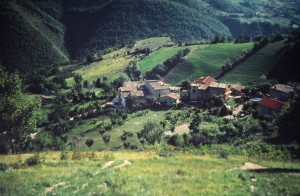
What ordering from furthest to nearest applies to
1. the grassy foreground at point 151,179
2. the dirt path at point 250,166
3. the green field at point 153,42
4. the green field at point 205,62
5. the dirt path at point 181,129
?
the green field at point 153,42, the green field at point 205,62, the dirt path at point 181,129, the dirt path at point 250,166, the grassy foreground at point 151,179

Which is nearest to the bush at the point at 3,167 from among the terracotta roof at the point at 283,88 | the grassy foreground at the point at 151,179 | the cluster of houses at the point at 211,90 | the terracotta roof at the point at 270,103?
the grassy foreground at the point at 151,179

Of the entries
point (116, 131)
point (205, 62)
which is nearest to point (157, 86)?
point (116, 131)

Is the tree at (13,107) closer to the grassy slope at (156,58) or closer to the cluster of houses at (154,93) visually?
the cluster of houses at (154,93)

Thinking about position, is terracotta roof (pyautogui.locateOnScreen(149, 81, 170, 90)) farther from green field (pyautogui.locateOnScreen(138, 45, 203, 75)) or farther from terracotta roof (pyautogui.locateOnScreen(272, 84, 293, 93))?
terracotta roof (pyautogui.locateOnScreen(272, 84, 293, 93))

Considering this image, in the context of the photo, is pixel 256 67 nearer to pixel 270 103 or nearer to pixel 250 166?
pixel 270 103

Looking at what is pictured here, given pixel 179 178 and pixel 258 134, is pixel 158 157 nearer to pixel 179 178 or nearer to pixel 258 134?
pixel 179 178

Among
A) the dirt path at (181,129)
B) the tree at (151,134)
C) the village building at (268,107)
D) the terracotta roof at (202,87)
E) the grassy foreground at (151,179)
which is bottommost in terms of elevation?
the dirt path at (181,129)

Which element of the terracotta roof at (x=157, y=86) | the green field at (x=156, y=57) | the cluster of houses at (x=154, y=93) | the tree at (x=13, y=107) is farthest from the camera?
the green field at (x=156, y=57)

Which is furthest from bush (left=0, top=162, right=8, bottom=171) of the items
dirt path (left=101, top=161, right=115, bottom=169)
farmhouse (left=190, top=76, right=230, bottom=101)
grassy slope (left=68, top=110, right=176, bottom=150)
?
farmhouse (left=190, top=76, right=230, bottom=101)
